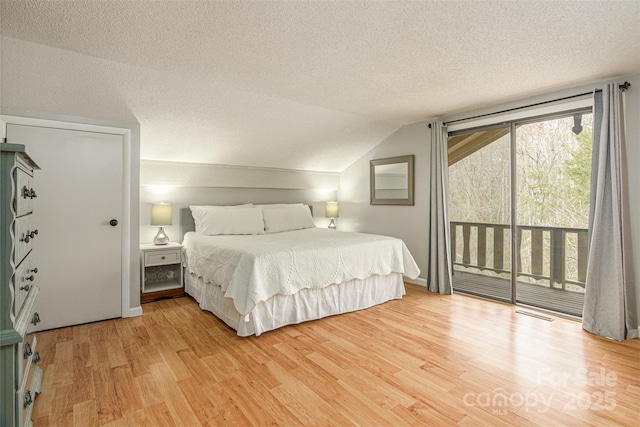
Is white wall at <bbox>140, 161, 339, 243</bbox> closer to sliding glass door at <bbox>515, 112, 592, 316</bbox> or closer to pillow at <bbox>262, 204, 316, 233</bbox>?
pillow at <bbox>262, 204, 316, 233</bbox>

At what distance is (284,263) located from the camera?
2846 mm

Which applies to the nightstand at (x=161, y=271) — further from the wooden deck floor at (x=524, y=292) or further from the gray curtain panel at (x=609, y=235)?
the gray curtain panel at (x=609, y=235)

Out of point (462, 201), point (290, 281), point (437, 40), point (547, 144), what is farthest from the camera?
point (462, 201)

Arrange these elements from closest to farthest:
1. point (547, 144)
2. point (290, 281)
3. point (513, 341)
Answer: point (513, 341)
point (290, 281)
point (547, 144)

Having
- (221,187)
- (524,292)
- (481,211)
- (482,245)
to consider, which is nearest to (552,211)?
(481,211)

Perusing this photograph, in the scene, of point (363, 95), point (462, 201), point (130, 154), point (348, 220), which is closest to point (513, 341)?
point (462, 201)

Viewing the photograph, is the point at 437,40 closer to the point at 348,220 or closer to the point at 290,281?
the point at 290,281

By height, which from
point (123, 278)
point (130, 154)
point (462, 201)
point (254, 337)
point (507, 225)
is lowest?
point (254, 337)

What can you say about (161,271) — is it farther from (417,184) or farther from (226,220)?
(417,184)

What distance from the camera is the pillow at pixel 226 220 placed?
158 inches

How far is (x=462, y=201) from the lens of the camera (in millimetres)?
4102

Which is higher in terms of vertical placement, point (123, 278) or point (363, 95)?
point (363, 95)

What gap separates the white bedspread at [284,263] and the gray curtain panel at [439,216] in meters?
0.44

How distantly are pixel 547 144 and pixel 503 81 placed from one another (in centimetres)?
114
